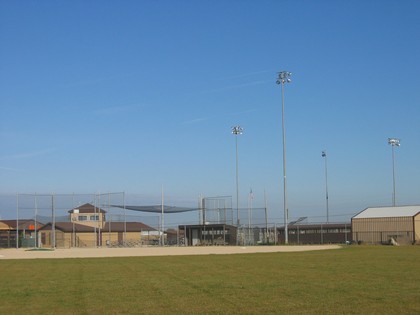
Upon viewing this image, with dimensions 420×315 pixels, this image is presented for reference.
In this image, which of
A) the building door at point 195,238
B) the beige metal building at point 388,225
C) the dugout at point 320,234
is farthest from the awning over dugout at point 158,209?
the beige metal building at point 388,225

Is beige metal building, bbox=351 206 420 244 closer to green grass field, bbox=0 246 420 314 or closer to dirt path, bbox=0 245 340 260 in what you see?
dirt path, bbox=0 245 340 260

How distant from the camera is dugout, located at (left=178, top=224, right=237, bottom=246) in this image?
60969 millimetres

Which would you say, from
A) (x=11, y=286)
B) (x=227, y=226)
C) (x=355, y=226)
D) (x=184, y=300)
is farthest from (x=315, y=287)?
(x=355, y=226)

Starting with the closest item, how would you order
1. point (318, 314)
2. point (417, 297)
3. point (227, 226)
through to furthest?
1. point (318, 314)
2. point (417, 297)
3. point (227, 226)

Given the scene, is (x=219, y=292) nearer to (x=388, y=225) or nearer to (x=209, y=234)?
(x=209, y=234)

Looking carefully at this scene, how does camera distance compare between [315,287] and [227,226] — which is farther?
[227,226]

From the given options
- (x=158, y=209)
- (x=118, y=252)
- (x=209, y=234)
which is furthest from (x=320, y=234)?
(x=118, y=252)

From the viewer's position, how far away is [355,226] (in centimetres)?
6378

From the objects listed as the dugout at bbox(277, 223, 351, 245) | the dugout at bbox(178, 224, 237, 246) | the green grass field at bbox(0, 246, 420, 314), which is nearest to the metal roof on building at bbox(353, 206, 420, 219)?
the dugout at bbox(277, 223, 351, 245)

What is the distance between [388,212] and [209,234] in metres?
19.5

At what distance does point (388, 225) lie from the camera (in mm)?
61281

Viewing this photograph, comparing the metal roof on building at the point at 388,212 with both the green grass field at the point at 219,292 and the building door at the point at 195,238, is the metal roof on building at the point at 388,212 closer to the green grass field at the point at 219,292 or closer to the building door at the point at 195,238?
the building door at the point at 195,238

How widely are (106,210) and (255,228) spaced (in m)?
16.3

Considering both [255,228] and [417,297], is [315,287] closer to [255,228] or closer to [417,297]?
[417,297]
